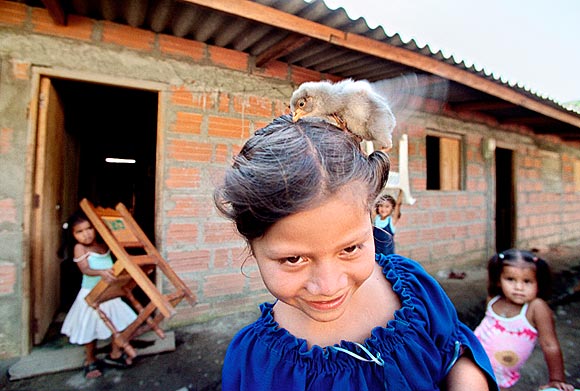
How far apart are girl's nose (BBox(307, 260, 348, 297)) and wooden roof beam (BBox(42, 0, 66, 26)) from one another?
3086 millimetres

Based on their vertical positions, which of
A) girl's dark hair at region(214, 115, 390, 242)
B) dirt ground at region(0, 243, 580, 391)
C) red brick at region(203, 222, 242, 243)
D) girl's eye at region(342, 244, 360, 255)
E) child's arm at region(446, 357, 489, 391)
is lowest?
dirt ground at region(0, 243, 580, 391)

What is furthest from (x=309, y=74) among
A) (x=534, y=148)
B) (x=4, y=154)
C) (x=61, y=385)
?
(x=534, y=148)

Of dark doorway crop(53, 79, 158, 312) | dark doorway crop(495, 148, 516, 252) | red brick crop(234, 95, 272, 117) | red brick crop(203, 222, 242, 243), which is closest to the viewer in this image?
red brick crop(203, 222, 242, 243)

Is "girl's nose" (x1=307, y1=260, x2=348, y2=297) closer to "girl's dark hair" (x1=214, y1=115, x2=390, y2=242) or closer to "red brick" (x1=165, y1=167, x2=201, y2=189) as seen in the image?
"girl's dark hair" (x1=214, y1=115, x2=390, y2=242)

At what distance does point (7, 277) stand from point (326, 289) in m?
3.26

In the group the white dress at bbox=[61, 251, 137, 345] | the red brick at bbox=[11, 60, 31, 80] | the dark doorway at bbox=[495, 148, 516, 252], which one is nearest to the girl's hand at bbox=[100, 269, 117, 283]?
the white dress at bbox=[61, 251, 137, 345]

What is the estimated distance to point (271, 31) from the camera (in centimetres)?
308

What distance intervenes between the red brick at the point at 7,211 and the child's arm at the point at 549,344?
4.00 m

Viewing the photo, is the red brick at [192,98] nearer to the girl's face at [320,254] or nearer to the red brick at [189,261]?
the red brick at [189,261]

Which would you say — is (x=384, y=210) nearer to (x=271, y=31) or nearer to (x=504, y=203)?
(x=271, y=31)

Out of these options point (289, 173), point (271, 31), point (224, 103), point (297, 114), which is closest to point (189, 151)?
point (224, 103)

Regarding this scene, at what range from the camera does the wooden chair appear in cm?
248

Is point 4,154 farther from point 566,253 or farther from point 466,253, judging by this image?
point 566,253

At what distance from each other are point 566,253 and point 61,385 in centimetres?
972
